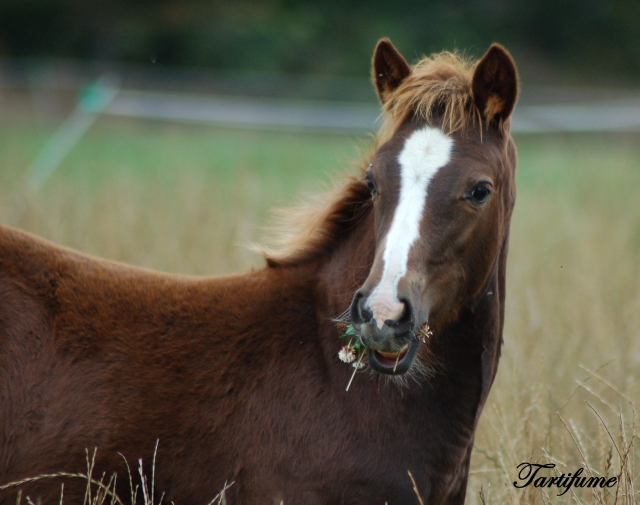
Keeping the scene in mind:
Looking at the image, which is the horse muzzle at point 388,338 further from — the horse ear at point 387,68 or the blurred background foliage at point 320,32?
the blurred background foliage at point 320,32

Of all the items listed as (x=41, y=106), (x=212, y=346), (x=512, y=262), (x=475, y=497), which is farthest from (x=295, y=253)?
(x=41, y=106)

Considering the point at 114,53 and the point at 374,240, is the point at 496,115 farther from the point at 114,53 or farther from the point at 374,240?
the point at 114,53

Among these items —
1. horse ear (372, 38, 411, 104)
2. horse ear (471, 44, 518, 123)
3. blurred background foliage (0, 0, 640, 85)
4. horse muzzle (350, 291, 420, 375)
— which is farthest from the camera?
blurred background foliage (0, 0, 640, 85)

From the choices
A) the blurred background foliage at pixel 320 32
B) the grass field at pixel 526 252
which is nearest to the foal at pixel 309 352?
the grass field at pixel 526 252

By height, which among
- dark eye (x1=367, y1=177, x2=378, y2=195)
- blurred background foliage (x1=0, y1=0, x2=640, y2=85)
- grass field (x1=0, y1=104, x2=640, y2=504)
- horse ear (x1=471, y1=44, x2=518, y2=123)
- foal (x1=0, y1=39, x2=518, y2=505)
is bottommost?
blurred background foliage (x1=0, y1=0, x2=640, y2=85)

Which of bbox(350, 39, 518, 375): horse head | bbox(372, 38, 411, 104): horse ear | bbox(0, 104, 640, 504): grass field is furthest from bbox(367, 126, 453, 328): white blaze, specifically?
bbox(0, 104, 640, 504): grass field

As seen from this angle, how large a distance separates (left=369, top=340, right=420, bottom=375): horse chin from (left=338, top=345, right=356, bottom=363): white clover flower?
255 mm

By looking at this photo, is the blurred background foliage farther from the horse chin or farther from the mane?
the horse chin

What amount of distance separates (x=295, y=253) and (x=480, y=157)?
2.76ft

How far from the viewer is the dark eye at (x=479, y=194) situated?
7.41 feet

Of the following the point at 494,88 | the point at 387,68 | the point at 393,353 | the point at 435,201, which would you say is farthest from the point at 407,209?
the point at 387,68

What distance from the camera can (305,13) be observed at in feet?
99.9

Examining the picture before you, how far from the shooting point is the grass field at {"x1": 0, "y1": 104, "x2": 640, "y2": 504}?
3170 millimetres

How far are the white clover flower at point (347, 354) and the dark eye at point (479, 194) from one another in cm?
66
